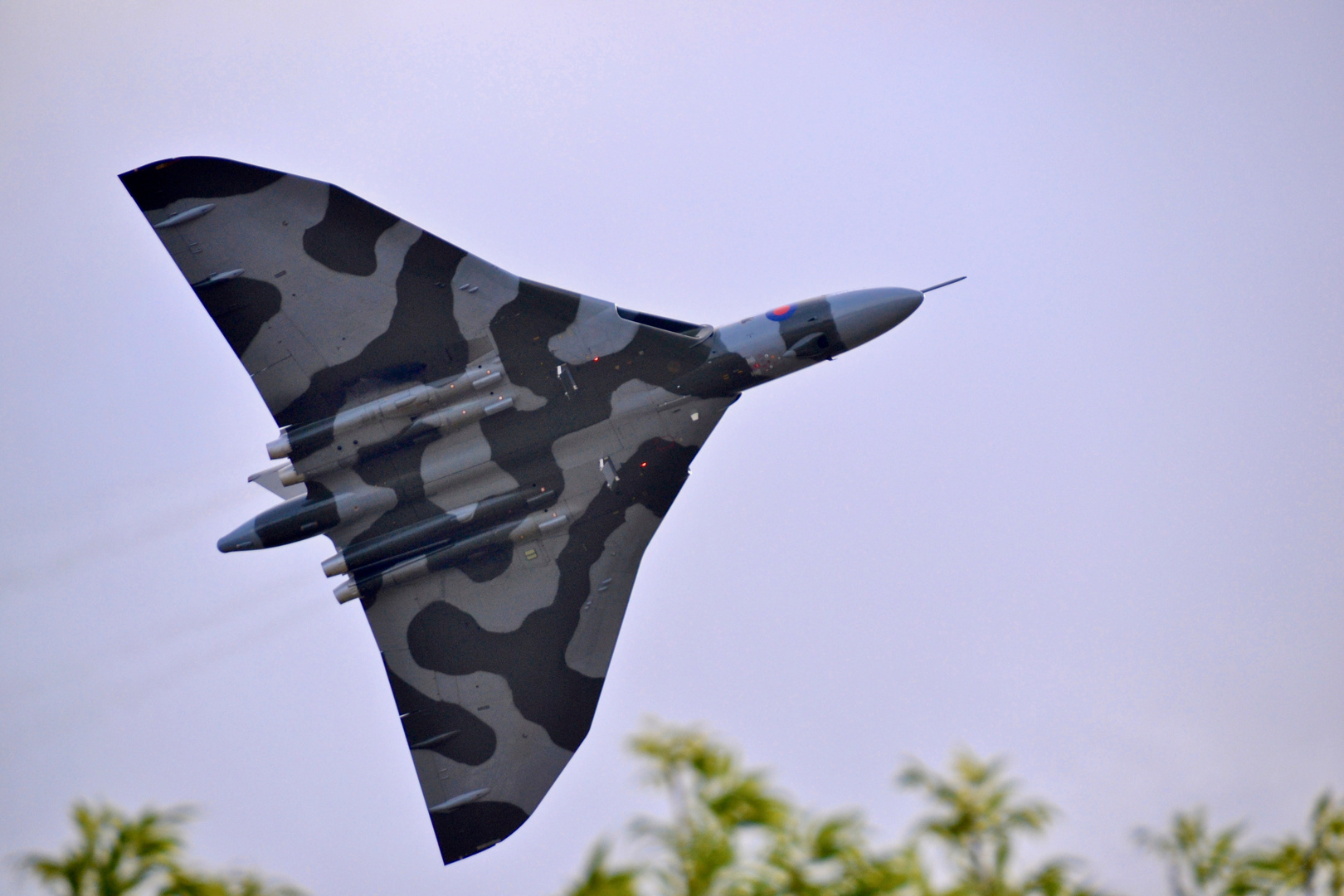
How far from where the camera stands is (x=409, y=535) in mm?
A: 31375

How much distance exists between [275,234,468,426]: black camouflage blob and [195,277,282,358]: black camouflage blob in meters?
1.85

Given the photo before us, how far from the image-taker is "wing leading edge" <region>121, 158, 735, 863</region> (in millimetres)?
30734

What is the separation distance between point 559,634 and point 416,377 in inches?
304

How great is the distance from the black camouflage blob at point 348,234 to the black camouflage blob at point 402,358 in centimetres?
112

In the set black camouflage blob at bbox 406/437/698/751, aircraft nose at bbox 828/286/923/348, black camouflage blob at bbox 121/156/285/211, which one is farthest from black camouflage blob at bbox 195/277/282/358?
aircraft nose at bbox 828/286/923/348

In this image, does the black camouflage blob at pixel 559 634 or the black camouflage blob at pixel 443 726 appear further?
the black camouflage blob at pixel 443 726

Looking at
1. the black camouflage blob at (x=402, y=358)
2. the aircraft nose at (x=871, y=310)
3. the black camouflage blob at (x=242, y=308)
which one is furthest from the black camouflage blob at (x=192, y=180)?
the aircraft nose at (x=871, y=310)

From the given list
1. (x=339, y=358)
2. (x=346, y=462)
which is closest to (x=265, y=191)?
(x=339, y=358)

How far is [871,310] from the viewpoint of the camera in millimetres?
30656

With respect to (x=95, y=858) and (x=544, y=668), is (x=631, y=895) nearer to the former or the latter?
(x=95, y=858)

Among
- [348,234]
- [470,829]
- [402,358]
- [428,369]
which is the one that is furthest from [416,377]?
→ [470,829]

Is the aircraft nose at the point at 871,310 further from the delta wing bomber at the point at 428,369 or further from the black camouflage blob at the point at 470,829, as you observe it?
the black camouflage blob at the point at 470,829

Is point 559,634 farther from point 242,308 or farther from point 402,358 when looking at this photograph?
point 242,308

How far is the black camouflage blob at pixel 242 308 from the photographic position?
3111 centimetres
